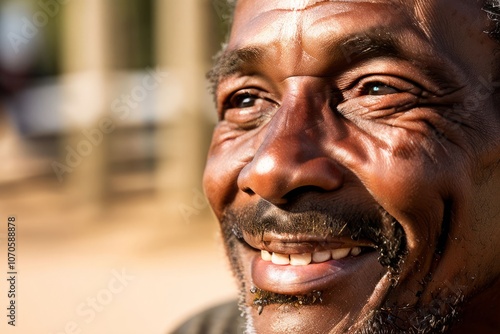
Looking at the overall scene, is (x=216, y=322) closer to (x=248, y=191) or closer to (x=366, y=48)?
(x=248, y=191)

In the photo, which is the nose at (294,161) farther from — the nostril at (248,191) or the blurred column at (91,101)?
the blurred column at (91,101)

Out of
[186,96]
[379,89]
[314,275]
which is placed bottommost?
[186,96]

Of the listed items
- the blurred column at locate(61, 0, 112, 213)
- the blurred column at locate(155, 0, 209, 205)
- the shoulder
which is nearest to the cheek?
the shoulder

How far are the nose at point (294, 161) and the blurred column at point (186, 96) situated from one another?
7.46m

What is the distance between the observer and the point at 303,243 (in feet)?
7.63

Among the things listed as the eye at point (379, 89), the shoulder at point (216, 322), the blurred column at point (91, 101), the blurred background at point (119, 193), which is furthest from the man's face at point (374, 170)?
the blurred column at point (91, 101)

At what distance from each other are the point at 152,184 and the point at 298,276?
34.0 ft

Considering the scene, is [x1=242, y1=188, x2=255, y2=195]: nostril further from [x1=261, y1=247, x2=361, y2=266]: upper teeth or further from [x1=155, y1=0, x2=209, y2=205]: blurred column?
[x1=155, y1=0, x2=209, y2=205]: blurred column

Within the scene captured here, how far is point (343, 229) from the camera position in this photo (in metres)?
2.28

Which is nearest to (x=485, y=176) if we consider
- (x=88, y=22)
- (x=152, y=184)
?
(x=88, y=22)

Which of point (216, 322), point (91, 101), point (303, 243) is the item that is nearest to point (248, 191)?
point (303, 243)

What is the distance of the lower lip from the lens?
7.57 ft

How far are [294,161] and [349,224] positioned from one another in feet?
0.78

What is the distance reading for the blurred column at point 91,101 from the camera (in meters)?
10.6
